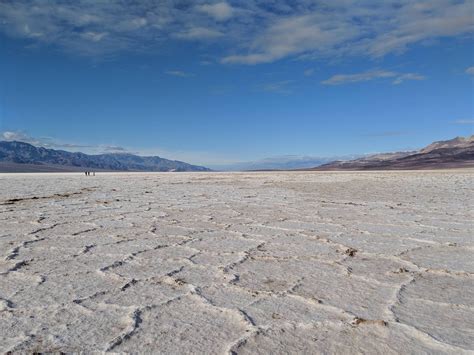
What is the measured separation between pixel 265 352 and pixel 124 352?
0.52 meters

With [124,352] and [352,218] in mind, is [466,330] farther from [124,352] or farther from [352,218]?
[352,218]

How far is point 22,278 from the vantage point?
2393 mm

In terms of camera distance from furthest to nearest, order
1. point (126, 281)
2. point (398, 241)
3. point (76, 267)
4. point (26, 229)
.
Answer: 1. point (26, 229)
2. point (398, 241)
3. point (76, 267)
4. point (126, 281)

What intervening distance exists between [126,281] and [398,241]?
233 centimetres

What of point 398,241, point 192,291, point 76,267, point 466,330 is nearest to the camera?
point 466,330

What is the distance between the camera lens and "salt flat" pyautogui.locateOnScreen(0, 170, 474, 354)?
1595mm

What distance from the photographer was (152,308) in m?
1.92

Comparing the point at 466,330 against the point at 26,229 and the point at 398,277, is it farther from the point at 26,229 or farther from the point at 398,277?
the point at 26,229

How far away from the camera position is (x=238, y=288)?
2.22m

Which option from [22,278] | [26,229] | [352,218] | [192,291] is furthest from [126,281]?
[352,218]

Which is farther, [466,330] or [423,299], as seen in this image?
[423,299]

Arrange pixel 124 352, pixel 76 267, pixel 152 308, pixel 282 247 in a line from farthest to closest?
pixel 282 247 < pixel 76 267 < pixel 152 308 < pixel 124 352

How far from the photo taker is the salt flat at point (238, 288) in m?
1.59

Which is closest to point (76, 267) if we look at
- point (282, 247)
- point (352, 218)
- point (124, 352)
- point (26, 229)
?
point (124, 352)
